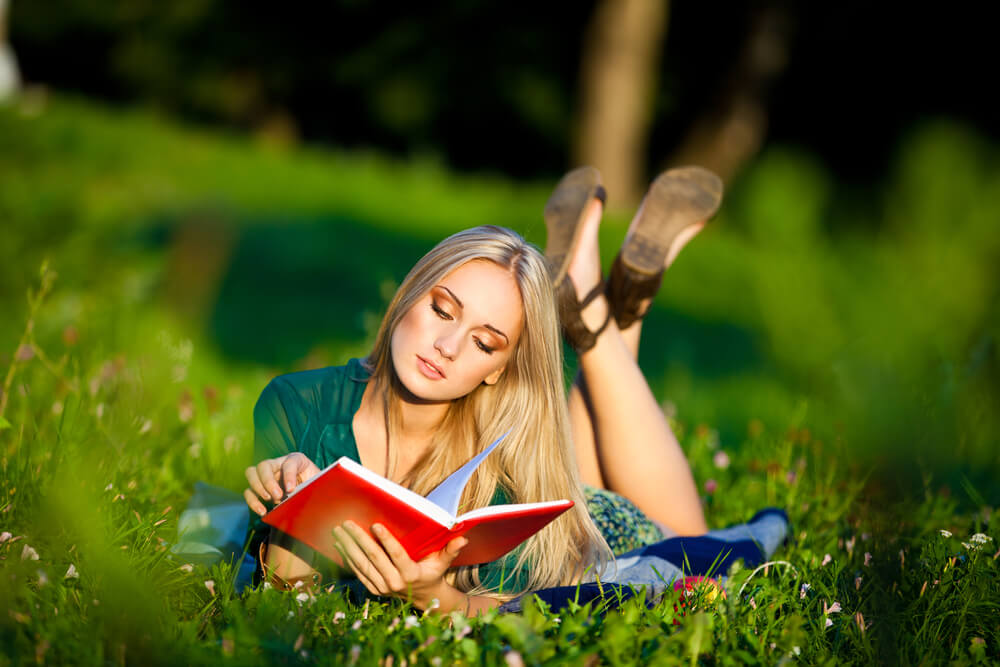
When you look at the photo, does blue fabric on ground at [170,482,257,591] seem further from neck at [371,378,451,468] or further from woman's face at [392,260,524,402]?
woman's face at [392,260,524,402]

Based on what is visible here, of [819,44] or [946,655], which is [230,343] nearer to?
[946,655]

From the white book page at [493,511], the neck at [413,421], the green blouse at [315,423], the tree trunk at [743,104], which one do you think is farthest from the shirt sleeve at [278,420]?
the tree trunk at [743,104]

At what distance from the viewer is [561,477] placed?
8.23 feet

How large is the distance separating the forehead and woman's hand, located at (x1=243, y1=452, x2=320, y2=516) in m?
0.55

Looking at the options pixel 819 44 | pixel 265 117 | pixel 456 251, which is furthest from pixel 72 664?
pixel 265 117

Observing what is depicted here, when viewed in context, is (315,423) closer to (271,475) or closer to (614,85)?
(271,475)

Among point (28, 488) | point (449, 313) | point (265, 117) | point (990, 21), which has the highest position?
point (990, 21)

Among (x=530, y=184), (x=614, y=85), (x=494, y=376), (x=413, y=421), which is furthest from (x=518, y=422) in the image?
(x=530, y=184)

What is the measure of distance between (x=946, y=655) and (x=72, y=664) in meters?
1.89

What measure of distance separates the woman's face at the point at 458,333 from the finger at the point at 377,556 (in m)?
0.41

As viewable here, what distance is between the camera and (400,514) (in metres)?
1.86

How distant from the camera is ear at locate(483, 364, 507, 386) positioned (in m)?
2.42

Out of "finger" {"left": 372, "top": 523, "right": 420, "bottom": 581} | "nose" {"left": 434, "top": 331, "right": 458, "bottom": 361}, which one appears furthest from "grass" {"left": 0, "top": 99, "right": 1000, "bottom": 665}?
"nose" {"left": 434, "top": 331, "right": 458, "bottom": 361}

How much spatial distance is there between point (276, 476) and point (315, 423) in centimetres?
38
